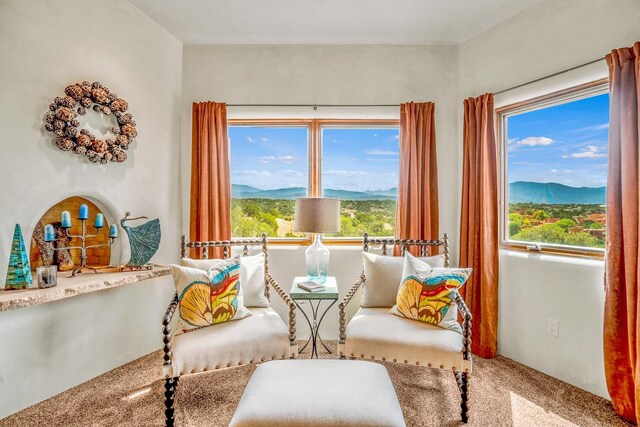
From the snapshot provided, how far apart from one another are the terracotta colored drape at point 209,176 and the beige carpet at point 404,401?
109 centimetres

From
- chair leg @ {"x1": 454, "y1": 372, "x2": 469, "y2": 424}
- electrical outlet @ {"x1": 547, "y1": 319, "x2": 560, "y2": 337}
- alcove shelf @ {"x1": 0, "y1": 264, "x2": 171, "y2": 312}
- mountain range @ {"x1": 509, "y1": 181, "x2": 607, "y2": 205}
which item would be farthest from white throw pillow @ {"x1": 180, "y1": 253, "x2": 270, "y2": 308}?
mountain range @ {"x1": 509, "y1": 181, "x2": 607, "y2": 205}

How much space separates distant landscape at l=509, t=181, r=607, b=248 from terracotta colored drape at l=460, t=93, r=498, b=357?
24 cm

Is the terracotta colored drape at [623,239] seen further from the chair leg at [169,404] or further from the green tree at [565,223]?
the chair leg at [169,404]

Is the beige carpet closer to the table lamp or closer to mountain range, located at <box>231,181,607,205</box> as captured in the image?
the table lamp

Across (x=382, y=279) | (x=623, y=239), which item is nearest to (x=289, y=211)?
(x=382, y=279)

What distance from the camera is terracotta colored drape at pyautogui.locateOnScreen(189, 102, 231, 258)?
2930 millimetres

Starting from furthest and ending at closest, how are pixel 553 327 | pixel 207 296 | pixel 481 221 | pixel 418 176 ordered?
pixel 418 176 → pixel 481 221 → pixel 553 327 → pixel 207 296

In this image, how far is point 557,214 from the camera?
2.52 metres

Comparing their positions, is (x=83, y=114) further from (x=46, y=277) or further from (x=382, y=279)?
(x=382, y=279)

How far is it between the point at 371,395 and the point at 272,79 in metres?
2.70

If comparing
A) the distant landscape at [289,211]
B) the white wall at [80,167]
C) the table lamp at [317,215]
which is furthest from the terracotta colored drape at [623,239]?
the white wall at [80,167]

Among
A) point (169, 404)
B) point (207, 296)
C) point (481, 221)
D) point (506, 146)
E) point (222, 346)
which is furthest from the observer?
point (506, 146)

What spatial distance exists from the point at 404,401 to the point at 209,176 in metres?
2.35

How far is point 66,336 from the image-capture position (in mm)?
2199
